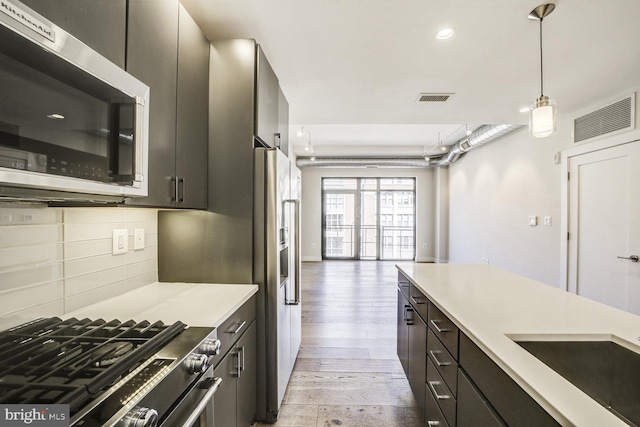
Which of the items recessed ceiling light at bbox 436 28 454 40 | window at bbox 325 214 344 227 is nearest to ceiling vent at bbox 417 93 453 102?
recessed ceiling light at bbox 436 28 454 40

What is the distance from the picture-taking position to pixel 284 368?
204cm

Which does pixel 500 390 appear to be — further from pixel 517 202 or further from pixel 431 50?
pixel 517 202

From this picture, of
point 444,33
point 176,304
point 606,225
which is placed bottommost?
point 176,304

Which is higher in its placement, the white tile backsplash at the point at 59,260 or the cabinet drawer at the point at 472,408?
the white tile backsplash at the point at 59,260

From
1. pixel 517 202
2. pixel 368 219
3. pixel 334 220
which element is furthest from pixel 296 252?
pixel 368 219

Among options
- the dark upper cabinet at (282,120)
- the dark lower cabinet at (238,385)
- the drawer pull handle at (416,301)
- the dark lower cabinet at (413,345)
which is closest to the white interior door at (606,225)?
the dark lower cabinet at (413,345)

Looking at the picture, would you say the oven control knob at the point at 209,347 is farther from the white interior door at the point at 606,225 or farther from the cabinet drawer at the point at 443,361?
the white interior door at the point at 606,225

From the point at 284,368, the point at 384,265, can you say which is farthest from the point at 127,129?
the point at 384,265

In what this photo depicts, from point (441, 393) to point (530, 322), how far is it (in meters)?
0.56

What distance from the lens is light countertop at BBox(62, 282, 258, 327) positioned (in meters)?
1.24

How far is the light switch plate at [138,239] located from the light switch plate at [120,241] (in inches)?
2.0

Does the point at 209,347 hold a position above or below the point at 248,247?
below

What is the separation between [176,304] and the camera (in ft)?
4.65

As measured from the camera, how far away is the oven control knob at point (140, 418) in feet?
2.23
